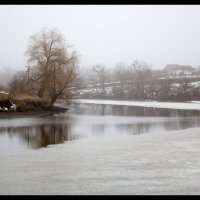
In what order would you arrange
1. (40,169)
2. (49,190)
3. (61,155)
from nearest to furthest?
(49,190)
(40,169)
(61,155)

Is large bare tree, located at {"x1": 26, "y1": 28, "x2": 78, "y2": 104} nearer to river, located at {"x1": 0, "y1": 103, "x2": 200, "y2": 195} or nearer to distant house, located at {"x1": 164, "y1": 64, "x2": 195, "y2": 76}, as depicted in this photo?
river, located at {"x1": 0, "y1": 103, "x2": 200, "y2": 195}

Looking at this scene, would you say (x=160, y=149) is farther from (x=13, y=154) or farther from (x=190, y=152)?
(x=13, y=154)

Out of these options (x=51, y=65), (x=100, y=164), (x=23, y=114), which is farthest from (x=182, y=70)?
(x=100, y=164)

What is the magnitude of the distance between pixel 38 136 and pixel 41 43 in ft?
79.9

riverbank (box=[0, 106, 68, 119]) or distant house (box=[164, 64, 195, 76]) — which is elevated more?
distant house (box=[164, 64, 195, 76])

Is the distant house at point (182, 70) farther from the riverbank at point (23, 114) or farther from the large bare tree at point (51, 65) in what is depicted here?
the riverbank at point (23, 114)

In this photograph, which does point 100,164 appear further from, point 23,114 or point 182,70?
point 182,70

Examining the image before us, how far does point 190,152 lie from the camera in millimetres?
12328

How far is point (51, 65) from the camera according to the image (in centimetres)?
3956

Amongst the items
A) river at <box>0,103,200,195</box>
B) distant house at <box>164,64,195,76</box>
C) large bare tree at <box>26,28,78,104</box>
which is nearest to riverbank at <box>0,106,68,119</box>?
large bare tree at <box>26,28,78,104</box>

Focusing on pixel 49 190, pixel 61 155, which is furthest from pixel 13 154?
pixel 49 190

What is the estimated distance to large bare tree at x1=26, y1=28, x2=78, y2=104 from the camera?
39.2m

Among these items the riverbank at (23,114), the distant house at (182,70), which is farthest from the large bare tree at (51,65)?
the distant house at (182,70)
